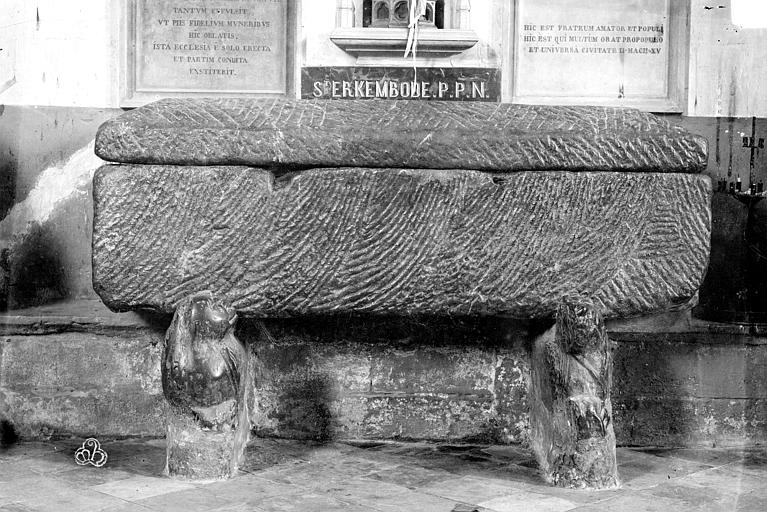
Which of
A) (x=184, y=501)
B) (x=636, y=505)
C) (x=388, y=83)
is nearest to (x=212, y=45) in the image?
(x=388, y=83)

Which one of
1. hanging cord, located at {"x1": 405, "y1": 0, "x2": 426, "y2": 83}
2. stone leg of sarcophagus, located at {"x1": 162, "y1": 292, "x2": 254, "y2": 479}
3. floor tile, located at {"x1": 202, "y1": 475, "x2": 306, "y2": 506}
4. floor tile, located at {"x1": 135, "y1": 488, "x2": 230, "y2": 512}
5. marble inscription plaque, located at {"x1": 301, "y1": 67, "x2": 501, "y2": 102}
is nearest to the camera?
floor tile, located at {"x1": 135, "y1": 488, "x2": 230, "y2": 512}

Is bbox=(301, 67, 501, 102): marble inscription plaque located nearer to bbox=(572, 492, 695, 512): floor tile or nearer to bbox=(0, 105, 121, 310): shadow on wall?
bbox=(0, 105, 121, 310): shadow on wall

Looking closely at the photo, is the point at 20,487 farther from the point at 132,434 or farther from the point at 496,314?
the point at 496,314

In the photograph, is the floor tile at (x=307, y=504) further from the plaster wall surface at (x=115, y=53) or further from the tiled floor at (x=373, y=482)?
the plaster wall surface at (x=115, y=53)

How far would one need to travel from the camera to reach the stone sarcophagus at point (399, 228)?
3.35m

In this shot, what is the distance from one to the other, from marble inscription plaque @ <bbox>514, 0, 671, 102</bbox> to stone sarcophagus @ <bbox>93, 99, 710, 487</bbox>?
1362 mm

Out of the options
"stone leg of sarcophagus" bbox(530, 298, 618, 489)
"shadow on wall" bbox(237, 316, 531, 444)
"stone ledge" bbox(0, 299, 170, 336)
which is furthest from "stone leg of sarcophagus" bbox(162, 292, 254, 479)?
"stone leg of sarcophagus" bbox(530, 298, 618, 489)

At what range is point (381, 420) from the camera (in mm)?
3943

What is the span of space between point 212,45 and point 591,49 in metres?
1.88

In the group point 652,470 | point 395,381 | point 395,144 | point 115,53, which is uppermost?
point 115,53

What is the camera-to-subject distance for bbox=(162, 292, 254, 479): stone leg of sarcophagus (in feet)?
10.8

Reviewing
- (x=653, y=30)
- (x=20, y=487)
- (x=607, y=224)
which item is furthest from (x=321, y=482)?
(x=653, y=30)

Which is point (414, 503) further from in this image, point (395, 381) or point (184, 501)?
point (395, 381)

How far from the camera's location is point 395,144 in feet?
11.1
